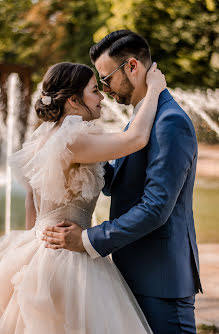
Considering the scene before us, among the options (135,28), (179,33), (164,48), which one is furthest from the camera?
(164,48)

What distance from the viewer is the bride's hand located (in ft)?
8.13

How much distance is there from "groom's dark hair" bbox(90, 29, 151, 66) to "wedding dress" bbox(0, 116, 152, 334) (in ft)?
1.18

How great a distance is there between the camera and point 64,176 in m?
2.50

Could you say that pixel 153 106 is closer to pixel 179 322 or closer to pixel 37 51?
pixel 179 322

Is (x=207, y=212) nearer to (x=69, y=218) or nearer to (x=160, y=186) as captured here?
(x=69, y=218)

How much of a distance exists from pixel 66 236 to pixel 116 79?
79 cm

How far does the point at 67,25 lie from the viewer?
23.5m

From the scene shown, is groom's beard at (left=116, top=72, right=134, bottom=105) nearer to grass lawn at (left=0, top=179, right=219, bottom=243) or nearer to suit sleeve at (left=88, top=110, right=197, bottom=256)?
suit sleeve at (left=88, top=110, right=197, bottom=256)

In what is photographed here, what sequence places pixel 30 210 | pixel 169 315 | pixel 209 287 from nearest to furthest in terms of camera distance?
pixel 169 315 → pixel 30 210 → pixel 209 287

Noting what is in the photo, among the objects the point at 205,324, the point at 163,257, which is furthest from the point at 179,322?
the point at 205,324

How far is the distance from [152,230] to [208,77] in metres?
16.3

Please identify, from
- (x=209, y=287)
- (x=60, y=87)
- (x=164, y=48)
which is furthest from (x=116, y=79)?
(x=164, y=48)

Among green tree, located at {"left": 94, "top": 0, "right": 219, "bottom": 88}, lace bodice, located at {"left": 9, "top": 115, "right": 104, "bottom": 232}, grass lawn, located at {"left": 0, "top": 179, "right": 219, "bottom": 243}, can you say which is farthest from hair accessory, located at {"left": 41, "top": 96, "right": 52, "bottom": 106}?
green tree, located at {"left": 94, "top": 0, "right": 219, "bottom": 88}

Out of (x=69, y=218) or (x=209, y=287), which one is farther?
(x=209, y=287)
